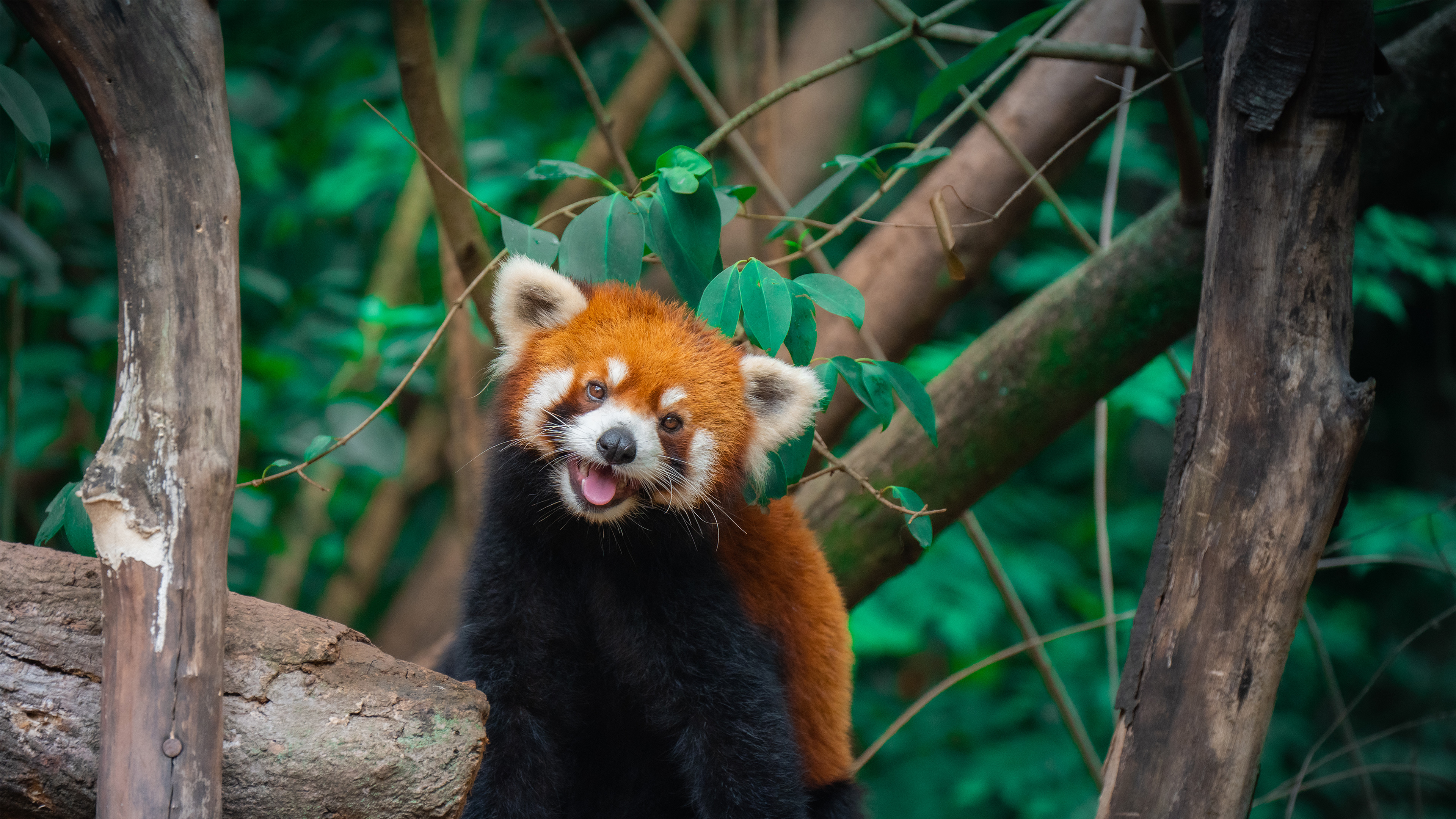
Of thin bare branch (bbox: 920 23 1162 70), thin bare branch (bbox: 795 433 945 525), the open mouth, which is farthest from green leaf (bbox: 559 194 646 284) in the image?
thin bare branch (bbox: 920 23 1162 70)

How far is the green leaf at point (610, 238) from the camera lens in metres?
1.94

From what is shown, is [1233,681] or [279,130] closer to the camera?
[1233,681]

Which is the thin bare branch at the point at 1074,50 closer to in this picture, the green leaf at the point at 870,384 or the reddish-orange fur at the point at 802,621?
the green leaf at the point at 870,384

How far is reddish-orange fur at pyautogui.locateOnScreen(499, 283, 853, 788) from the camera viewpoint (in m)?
2.15

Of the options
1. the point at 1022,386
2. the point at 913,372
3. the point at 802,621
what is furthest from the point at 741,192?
the point at 913,372

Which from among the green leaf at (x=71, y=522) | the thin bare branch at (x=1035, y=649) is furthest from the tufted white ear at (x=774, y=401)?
the green leaf at (x=71, y=522)

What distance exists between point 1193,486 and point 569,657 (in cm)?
142

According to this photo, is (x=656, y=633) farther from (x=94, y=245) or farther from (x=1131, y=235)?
(x=94, y=245)

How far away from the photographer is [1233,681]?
194 cm

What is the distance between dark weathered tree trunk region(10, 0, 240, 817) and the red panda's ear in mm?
643

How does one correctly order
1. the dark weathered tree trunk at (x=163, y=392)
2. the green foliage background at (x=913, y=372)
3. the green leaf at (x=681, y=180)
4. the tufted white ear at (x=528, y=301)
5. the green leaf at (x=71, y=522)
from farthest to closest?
the green foliage background at (x=913, y=372) → the tufted white ear at (x=528, y=301) → the green leaf at (x=71, y=522) → the green leaf at (x=681, y=180) → the dark weathered tree trunk at (x=163, y=392)

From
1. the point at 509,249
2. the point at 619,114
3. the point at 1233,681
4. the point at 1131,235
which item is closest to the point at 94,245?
the point at 619,114

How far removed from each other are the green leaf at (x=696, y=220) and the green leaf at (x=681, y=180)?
0.06m

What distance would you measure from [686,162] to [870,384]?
601 millimetres
